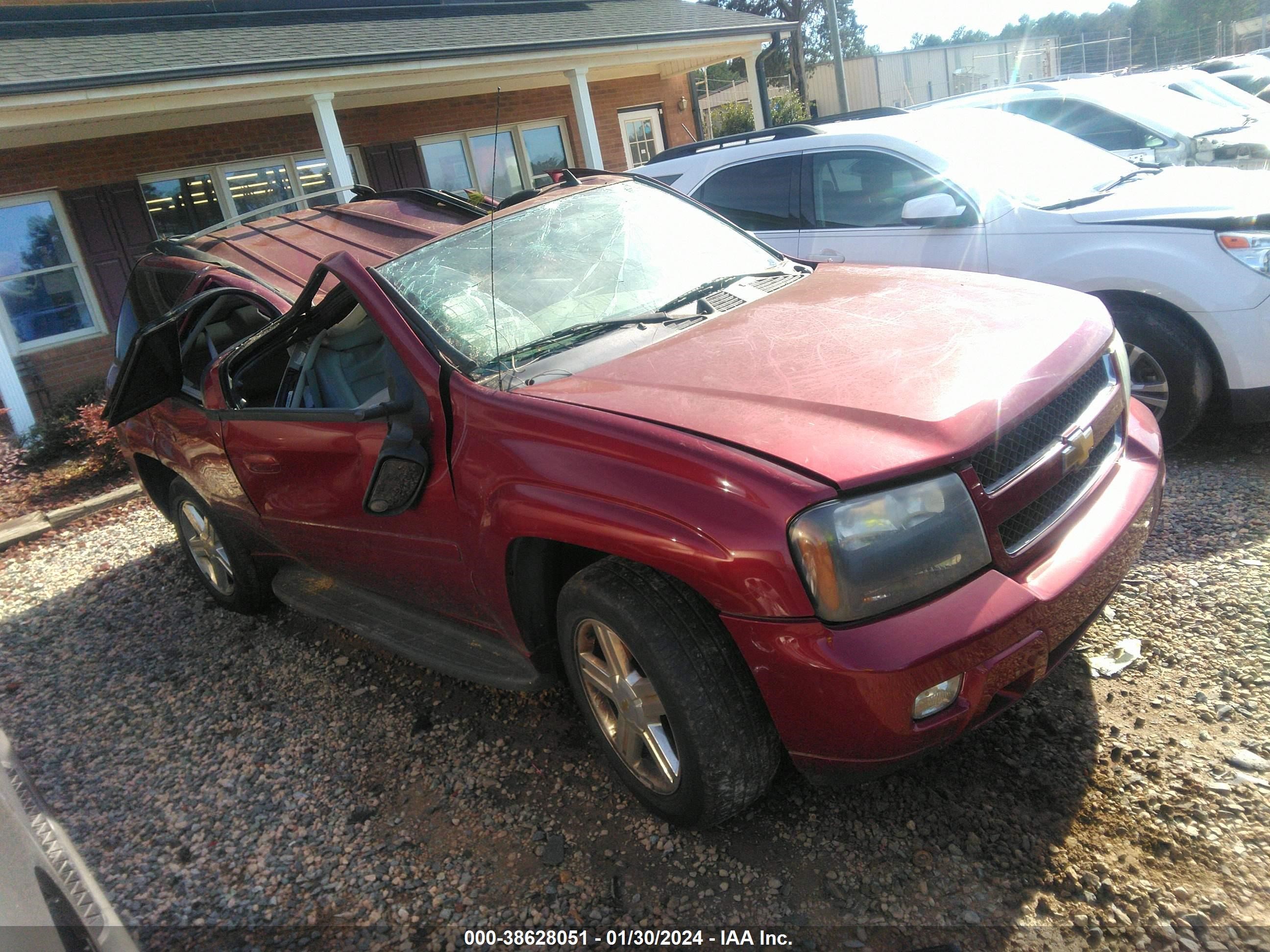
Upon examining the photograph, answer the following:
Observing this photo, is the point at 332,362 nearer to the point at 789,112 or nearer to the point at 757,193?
the point at 757,193

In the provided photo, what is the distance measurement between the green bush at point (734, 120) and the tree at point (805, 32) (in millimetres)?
8263

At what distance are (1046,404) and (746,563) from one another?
963 millimetres

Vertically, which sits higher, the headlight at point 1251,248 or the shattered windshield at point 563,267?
the shattered windshield at point 563,267

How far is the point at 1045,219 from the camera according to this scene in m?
4.68

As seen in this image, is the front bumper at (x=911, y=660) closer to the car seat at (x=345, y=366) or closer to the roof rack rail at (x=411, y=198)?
the car seat at (x=345, y=366)

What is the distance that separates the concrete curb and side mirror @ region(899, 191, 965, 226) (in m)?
5.68

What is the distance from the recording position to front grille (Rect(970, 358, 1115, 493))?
84.7 inches

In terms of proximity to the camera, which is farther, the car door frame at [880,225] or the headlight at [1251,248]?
the car door frame at [880,225]

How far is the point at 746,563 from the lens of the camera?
6.57 ft

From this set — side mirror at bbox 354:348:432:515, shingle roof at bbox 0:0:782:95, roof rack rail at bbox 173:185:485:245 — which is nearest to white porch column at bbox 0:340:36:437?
shingle roof at bbox 0:0:782:95

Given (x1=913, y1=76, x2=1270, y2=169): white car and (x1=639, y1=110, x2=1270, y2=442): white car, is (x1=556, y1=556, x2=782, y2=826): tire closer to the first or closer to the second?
(x1=639, y1=110, x2=1270, y2=442): white car

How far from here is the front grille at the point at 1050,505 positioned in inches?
86.5

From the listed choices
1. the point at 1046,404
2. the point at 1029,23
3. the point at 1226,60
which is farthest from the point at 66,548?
the point at 1029,23

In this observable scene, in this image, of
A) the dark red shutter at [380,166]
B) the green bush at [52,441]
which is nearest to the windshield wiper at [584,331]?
the green bush at [52,441]
